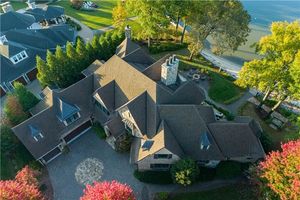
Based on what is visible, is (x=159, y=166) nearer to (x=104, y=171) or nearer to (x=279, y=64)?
(x=104, y=171)

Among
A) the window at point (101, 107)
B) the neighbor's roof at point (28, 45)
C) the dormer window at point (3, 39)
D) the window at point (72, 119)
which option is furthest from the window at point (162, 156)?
the dormer window at point (3, 39)

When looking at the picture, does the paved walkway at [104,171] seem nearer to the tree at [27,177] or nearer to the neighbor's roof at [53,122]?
the neighbor's roof at [53,122]

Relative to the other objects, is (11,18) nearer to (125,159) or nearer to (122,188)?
(125,159)

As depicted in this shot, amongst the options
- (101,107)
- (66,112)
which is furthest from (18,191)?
(101,107)

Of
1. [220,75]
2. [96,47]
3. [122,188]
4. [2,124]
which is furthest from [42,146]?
[220,75]

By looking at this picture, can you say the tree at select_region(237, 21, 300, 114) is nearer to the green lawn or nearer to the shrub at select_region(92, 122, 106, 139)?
the shrub at select_region(92, 122, 106, 139)

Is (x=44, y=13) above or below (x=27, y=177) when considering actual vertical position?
above
